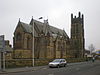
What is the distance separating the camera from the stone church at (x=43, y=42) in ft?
193

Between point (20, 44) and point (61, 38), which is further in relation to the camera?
point (61, 38)

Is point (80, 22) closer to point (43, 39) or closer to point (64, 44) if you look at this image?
point (64, 44)

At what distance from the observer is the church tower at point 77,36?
84.4 meters

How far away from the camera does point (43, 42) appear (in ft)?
208

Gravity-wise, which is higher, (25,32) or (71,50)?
(25,32)

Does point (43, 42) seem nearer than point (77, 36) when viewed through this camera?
Yes

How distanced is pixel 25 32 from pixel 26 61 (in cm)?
2696

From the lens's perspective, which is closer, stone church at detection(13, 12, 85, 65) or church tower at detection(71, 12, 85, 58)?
stone church at detection(13, 12, 85, 65)

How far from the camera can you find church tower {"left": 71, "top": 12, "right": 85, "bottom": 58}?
8444 cm

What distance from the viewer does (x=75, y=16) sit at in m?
85.4

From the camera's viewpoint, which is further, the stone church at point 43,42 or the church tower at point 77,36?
the church tower at point 77,36

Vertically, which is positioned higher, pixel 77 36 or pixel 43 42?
pixel 77 36

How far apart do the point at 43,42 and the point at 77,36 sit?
27.1m

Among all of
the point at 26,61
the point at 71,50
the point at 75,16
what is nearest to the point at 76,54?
→ the point at 71,50
